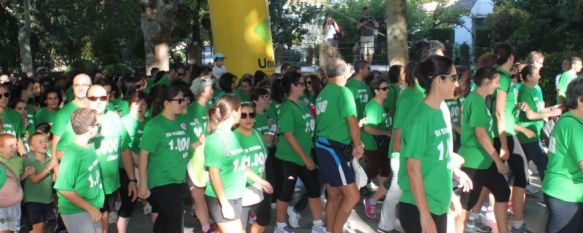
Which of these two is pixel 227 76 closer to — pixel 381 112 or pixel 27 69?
pixel 381 112

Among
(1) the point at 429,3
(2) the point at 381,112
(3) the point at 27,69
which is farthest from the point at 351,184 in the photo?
(1) the point at 429,3

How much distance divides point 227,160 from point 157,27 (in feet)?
34.4

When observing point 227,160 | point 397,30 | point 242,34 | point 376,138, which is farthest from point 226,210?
point 242,34

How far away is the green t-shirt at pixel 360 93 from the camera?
8312mm

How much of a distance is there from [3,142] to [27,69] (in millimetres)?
19132

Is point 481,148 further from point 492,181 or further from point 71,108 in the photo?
point 71,108

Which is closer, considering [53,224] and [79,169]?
[79,169]

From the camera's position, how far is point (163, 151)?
5.91m

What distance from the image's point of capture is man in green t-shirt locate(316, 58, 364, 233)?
6.41 m

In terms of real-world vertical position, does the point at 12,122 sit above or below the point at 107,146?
above

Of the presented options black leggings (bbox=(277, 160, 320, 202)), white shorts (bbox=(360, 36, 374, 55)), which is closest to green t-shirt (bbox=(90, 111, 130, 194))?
black leggings (bbox=(277, 160, 320, 202))

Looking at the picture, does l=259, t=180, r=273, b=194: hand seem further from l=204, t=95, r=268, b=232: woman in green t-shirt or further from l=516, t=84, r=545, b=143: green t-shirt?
l=516, t=84, r=545, b=143: green t-shirt

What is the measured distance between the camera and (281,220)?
23.4 feet

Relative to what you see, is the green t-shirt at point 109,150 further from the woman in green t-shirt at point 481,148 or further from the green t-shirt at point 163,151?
the woman in green t-shirt at point 481,148
